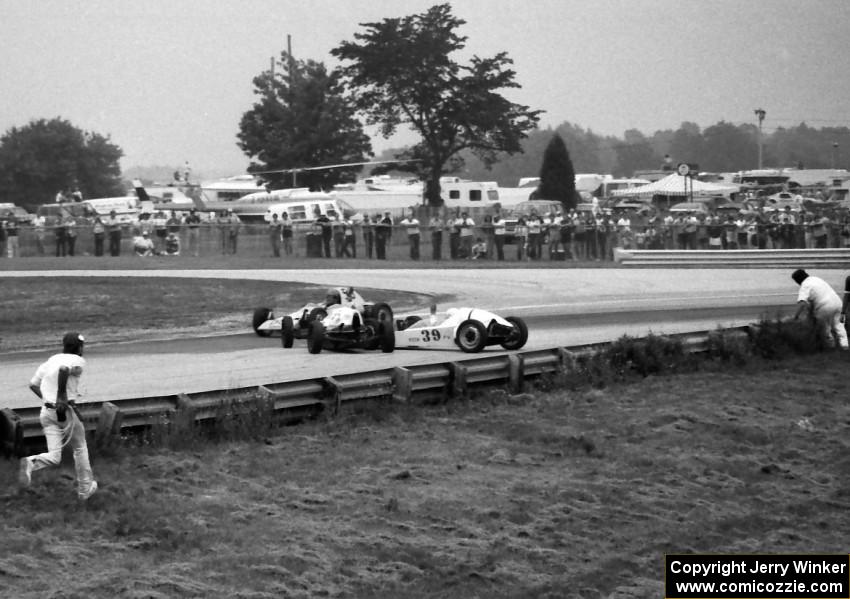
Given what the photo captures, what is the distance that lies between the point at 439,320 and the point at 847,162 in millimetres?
92301

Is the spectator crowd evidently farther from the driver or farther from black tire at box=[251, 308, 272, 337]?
the driver

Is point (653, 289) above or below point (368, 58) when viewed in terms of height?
below

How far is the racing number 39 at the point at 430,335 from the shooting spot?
17938 mm

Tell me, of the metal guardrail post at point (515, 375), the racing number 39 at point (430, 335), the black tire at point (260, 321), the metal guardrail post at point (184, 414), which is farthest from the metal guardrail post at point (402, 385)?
the black tire at point (260, 321)

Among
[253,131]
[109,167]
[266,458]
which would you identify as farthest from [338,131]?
[266,458]

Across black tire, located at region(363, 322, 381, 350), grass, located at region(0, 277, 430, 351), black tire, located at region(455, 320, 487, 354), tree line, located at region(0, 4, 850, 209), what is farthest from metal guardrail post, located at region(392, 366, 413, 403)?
tree line, located at region(0, 4, 850, 209)

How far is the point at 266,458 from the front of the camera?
12492 mm

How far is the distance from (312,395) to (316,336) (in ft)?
13.0

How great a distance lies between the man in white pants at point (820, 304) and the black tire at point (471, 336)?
5193 millimetres

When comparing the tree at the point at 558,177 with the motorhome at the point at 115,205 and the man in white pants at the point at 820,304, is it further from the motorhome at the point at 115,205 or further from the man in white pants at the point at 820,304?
the man in white pants at the point at 820,304

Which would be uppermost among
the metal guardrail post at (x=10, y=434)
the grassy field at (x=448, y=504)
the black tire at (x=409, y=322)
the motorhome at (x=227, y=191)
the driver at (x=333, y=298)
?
the motorhome at (x=227, y=191)

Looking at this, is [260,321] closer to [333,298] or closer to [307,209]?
[333,298]

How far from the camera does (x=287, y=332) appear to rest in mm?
18859

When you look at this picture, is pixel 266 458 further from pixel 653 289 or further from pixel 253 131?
pixel 253 131
